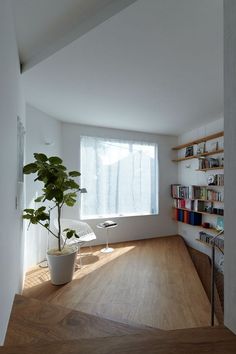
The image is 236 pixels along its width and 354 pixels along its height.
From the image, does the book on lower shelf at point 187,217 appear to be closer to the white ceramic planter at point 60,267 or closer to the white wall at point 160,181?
the white wall at point 160,181

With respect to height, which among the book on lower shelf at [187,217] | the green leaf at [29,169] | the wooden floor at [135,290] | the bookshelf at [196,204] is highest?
the green leaf at [29,169]

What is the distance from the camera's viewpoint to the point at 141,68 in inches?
81.7

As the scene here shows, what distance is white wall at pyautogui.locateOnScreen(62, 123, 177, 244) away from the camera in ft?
13.0

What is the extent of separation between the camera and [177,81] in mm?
2336

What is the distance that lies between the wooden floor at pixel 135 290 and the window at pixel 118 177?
111 cm

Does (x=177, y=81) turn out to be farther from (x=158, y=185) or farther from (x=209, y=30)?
(x=158, y=185)

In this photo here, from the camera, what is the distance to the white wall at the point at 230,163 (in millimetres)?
965

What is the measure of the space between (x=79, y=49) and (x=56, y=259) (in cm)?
236

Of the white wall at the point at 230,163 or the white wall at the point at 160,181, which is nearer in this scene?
the white wall at the point at 230,163

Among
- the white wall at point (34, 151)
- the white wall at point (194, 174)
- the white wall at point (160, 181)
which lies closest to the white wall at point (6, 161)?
the white wall at point (34, 151)

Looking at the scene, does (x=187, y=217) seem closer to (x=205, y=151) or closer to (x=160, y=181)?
(x=160, y=181)

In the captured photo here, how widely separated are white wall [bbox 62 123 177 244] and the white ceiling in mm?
611

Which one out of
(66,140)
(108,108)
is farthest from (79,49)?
(66,140)

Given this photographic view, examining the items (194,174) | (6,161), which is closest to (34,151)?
(6,161)
